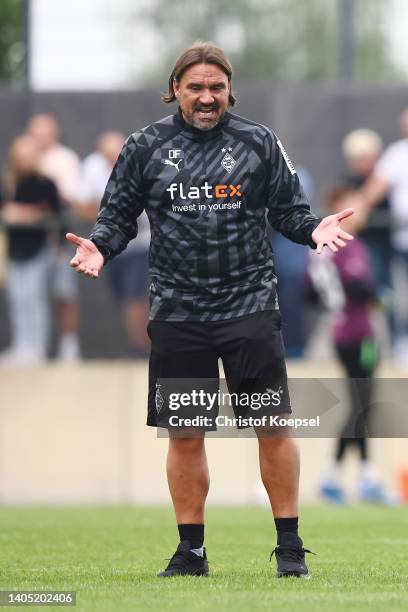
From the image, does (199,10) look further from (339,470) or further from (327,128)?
(339,470)

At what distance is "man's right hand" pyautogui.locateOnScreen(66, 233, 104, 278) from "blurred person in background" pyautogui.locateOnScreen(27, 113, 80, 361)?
787cm

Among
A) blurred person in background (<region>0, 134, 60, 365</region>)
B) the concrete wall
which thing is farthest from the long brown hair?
the concrete wall

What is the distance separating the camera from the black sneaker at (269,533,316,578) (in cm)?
676

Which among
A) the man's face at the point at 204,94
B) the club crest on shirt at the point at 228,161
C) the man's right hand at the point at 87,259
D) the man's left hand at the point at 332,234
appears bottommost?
the man's right hand at the point at 87,259

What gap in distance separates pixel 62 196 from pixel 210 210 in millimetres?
8468

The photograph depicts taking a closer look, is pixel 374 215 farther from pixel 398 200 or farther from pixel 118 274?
pixel 118 274

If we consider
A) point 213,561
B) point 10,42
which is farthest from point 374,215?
point 213,561

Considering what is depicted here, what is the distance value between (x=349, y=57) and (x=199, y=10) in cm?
320

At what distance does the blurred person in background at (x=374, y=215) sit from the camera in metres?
14.4

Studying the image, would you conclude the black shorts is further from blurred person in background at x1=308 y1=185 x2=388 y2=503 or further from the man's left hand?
blurred person in background at x1=308 y1=185 x2=388 y2=503

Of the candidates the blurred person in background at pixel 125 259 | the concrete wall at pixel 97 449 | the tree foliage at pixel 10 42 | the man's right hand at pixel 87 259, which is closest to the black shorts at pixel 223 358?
the man's right hand at pixel 87 259

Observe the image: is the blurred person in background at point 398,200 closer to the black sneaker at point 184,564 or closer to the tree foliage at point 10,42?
the tree foliage at point 10,42

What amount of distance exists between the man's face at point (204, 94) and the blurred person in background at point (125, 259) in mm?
7577

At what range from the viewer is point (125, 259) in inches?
577
